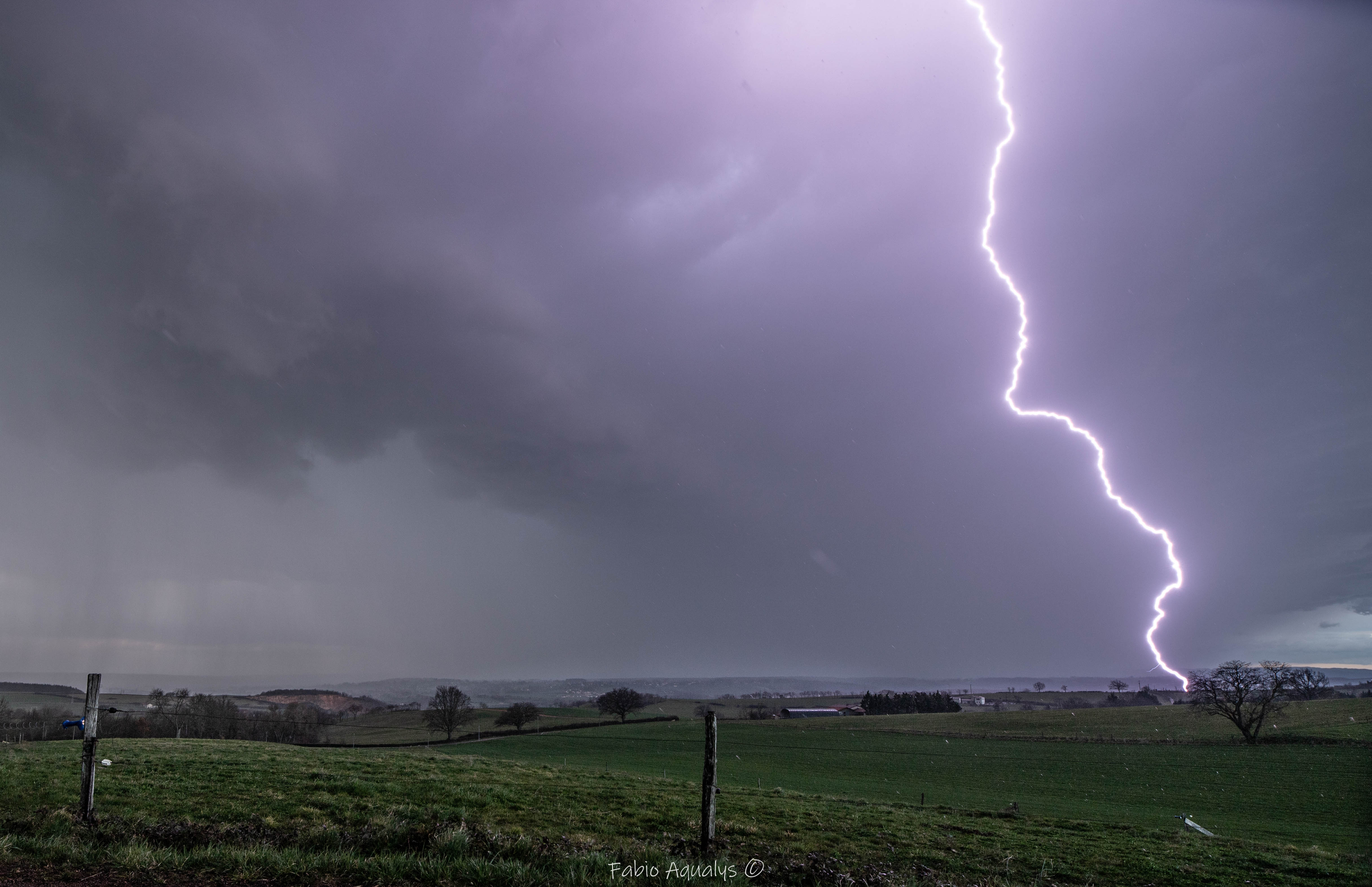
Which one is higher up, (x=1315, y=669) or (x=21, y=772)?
(x=21, y=772)

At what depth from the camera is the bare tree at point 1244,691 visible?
6925 centimetres

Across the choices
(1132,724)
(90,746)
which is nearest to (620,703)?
(1132,724)

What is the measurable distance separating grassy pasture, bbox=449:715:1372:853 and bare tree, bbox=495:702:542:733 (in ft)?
44.2

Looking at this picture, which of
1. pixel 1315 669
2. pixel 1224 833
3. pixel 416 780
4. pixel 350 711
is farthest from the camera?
pixel 350 711

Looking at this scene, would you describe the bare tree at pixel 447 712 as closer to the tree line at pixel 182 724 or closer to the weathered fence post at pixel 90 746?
the tree line at pixel 182 724

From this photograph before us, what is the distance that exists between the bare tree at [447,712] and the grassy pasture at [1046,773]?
528 inches

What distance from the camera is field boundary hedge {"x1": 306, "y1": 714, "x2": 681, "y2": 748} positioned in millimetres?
66875

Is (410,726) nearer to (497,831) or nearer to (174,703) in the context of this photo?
(174,703)

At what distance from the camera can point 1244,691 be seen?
7069cm

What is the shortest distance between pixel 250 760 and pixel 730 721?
10420 cm

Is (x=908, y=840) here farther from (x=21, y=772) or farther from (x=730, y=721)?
(x=730, y=721)

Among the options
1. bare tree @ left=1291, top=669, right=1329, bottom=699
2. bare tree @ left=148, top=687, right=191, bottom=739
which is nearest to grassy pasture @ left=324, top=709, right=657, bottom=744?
bare tree @ left=148, top=687, right=191, bottom=739

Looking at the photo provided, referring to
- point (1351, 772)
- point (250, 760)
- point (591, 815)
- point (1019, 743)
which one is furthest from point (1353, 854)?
point (1019, 743)

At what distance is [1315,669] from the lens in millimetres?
67250
